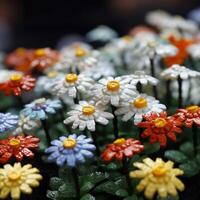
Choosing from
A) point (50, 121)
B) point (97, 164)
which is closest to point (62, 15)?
point (50, 121)

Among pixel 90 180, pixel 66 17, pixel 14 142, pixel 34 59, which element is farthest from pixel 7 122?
pixel 66 17

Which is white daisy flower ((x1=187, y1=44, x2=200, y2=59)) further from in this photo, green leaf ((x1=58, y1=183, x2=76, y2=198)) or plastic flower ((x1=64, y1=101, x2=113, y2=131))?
green leaf ((x1=58, y1=183, x2=76, y2=198))

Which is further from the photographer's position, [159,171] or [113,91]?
[113,91]

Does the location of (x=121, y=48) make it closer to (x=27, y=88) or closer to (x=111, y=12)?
(x=27, y=88)

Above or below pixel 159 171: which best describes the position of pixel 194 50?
above

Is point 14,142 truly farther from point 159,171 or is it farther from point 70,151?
point 159,171

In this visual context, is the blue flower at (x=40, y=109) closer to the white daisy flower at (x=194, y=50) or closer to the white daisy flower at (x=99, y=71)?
the white daisy flower at (x=99, y=71)

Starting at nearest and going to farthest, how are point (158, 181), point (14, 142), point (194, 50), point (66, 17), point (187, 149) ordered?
1. point (158, 181)
2. point (14, 142)
3. point (187, 149)
4. point (194, 50)
5. point (66, 17)
